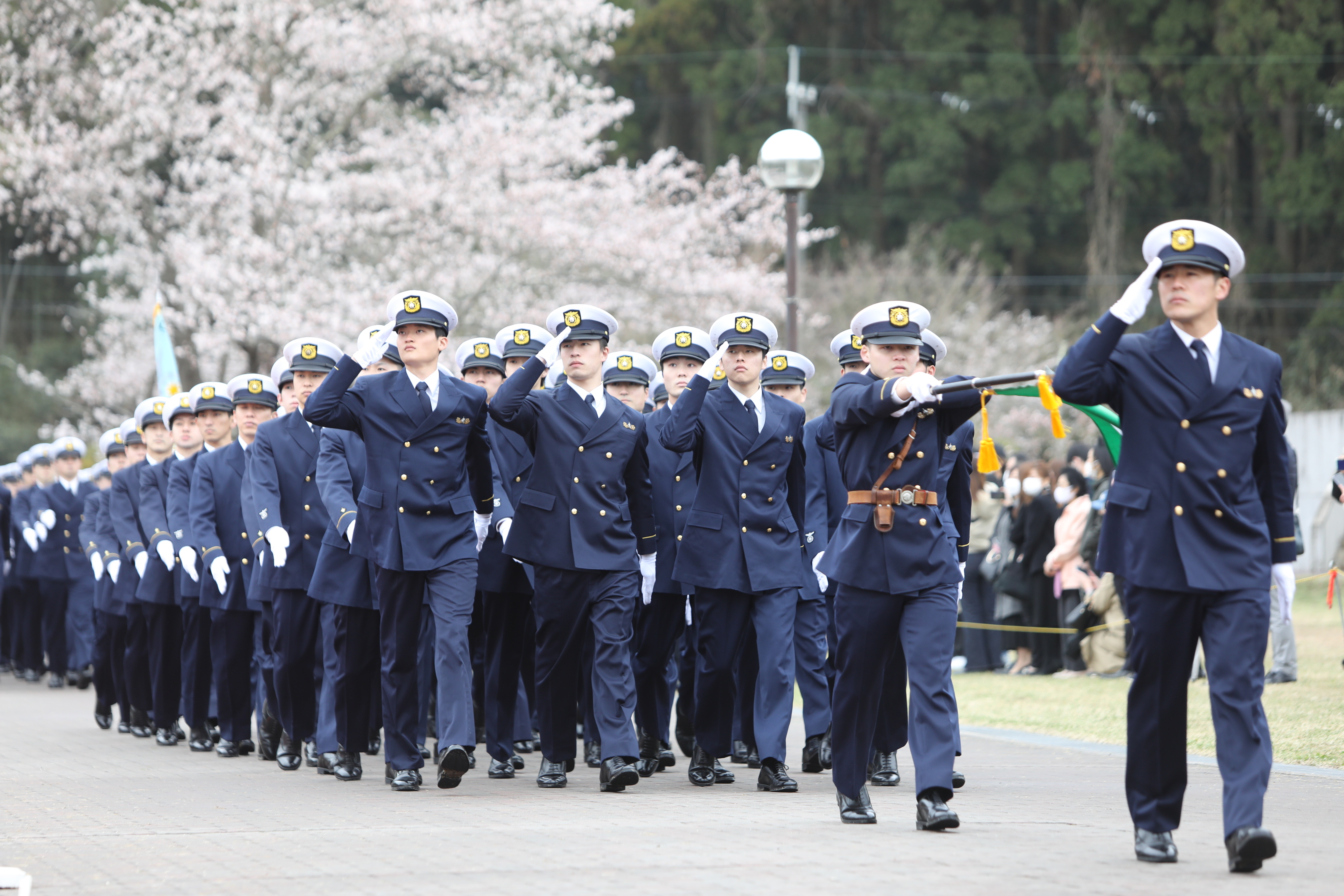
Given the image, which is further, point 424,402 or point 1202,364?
point 424,402

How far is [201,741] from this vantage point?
11.7 m

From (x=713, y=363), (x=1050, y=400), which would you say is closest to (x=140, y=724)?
(x=713, y=363)

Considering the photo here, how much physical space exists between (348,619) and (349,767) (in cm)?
78

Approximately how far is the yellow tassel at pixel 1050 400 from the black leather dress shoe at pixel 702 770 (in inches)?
118

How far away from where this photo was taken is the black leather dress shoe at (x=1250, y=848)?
606cm

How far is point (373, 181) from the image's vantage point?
27.5 meters

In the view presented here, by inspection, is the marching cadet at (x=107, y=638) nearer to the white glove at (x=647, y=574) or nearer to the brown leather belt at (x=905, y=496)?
the white glove at (x=647, y=574)

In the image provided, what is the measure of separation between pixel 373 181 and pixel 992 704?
16.5 meters

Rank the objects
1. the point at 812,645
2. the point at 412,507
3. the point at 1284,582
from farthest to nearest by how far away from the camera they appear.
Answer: the point at 812,645
the point at 412,507
the point at 1284,582

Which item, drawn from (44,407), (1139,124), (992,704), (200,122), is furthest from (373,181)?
(1139,124)

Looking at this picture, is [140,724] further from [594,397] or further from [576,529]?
[594,397]

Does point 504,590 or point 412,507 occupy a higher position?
point 412,507

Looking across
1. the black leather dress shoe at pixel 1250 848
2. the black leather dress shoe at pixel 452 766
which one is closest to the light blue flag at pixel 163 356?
the black leather dress shoe at pixel 452 766

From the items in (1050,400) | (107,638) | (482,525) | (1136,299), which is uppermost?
(1136,299)
